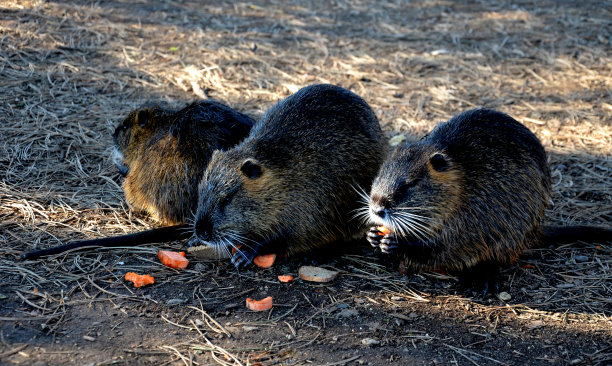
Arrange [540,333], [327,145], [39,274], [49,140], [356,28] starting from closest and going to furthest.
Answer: [540,333] → [39,274] → [327,145] → [49,140] → [356,28]

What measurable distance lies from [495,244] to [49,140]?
3474 mm

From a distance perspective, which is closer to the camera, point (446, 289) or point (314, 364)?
point (314, 364)

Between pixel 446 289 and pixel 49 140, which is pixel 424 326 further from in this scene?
pixel 49 140

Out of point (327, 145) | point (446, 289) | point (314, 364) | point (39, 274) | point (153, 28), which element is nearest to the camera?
point (314, 364)

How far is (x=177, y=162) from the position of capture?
12.8 feet

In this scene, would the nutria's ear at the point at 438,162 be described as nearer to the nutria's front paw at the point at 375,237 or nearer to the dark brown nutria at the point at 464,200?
the dark brown nutria at the point at 464,200

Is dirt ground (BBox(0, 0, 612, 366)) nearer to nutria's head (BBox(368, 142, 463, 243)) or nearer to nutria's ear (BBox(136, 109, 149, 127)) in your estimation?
nutria's head (BBox(368, 142, 463, 243))

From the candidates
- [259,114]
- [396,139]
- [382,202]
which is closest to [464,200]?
[382,202]

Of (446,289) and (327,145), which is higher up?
(327,145)

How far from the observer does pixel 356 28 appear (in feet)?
26.2

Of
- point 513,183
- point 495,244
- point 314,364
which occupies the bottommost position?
point 314,364

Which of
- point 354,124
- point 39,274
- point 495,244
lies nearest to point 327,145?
point 354,124

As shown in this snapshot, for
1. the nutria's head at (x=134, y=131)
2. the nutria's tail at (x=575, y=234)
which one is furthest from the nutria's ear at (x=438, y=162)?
the nutria's head at (x=134, y=131)

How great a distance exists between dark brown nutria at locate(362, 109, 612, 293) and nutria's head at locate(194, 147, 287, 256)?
2.16ft
